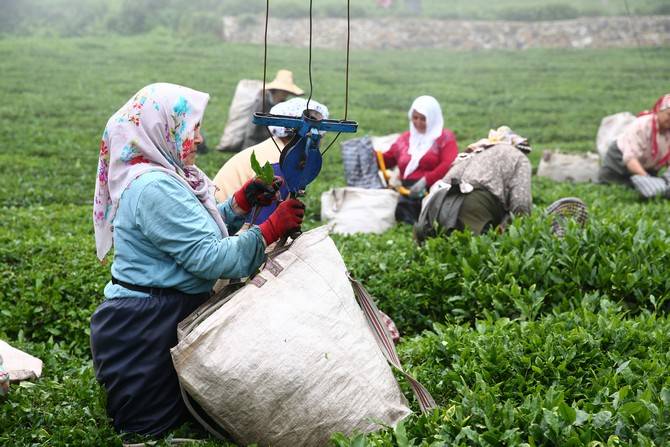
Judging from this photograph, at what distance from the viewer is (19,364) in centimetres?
410

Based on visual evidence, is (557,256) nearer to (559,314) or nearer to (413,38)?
(559,314)

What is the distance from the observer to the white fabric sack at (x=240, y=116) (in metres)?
10.4

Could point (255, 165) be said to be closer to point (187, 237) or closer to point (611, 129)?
point (187, 237)

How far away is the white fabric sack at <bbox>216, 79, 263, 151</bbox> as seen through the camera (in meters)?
10.4

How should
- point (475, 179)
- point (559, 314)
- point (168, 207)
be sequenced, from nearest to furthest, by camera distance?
1. point (168, 207)
2. point (559, 314)
3. point (475, 179)

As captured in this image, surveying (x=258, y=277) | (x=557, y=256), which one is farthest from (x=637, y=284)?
(x=258, y=277)

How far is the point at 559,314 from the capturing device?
4098 mm

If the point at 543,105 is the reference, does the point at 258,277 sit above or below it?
above

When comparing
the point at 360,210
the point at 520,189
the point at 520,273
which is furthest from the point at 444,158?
the point at 520,273

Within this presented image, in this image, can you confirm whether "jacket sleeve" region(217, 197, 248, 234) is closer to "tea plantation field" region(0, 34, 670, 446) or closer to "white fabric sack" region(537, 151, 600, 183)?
"tea plantation field" region(0, 34, 670, 446)

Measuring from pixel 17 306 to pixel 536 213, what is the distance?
3.14 metres

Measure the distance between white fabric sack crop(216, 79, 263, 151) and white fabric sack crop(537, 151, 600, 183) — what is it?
10.9 ft

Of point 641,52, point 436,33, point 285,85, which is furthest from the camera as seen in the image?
point 436,33

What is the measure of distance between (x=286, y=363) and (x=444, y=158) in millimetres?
4445
